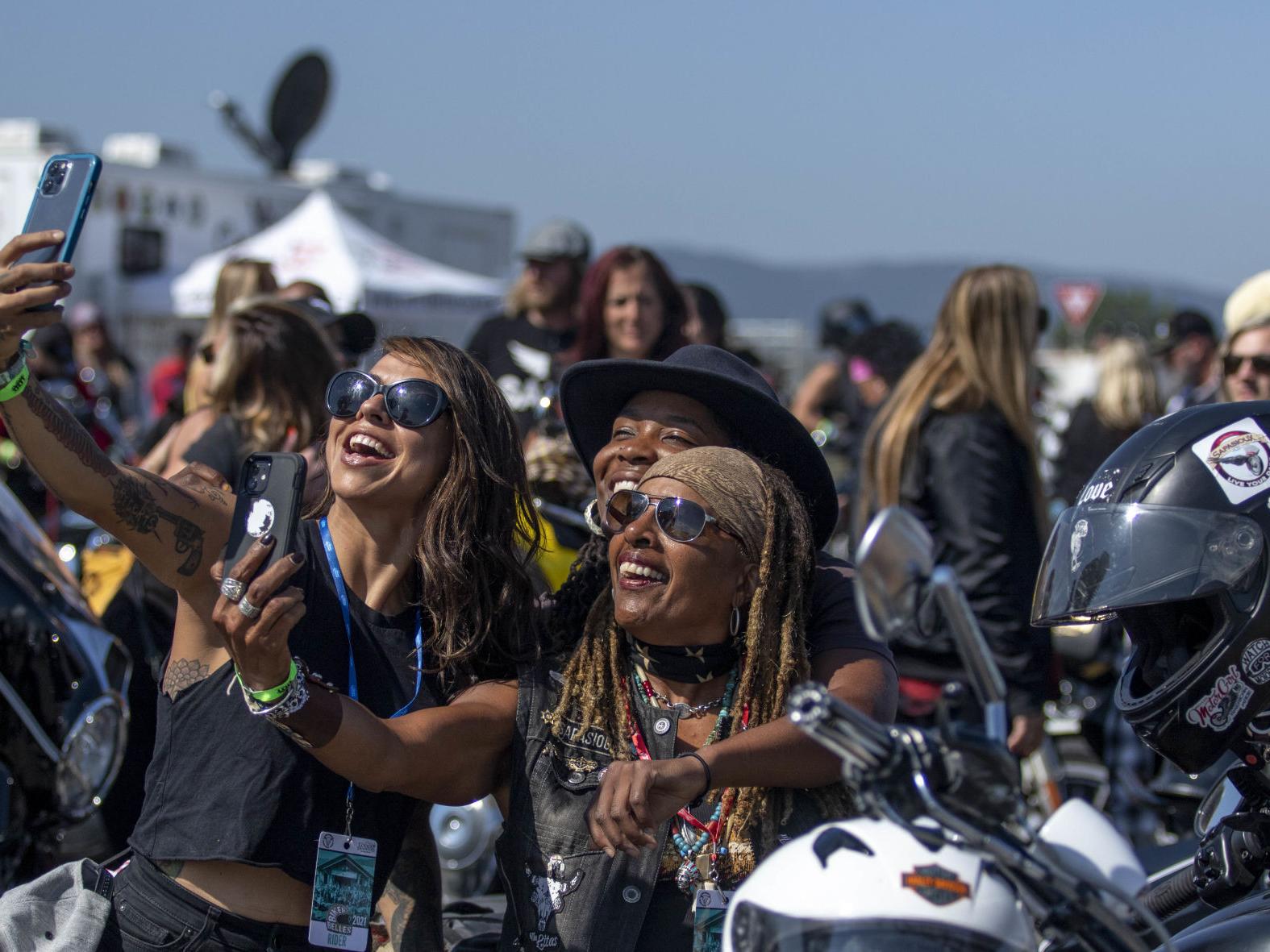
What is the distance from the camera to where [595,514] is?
3.18m

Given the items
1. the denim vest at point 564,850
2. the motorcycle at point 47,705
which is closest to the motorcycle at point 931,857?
the denim vest at point 564,850

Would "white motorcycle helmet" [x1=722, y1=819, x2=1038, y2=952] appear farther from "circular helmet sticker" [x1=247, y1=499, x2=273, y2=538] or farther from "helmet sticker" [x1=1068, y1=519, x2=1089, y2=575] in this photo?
"circular helmet sticker" [x1=247, y1=499, x2=273, y2=538]

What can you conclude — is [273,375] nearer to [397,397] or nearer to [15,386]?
[397,397]

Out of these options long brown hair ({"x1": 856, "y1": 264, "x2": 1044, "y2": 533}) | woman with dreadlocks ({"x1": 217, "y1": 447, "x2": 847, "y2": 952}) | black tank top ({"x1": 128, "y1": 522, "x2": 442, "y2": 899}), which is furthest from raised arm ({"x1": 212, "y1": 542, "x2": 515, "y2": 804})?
long brown hair ({"x1": 856, "y1": 264, "x2": 1044, "y2": 533})

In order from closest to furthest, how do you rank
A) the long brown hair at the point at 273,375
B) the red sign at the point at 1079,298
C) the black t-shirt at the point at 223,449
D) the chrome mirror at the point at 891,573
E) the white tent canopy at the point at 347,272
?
1. the chrome mirror at the point at 891,573
2. the black t-shirt at the point at 223,449
3. the long brown hair at the point at 273,375
4. the white tent canopy at the point at 347,272
5. the red sign at the point at 1079,298

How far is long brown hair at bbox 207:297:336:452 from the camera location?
14.7 feet

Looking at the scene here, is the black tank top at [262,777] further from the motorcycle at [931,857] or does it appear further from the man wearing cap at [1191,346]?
the man wearing cap at [1191,346]

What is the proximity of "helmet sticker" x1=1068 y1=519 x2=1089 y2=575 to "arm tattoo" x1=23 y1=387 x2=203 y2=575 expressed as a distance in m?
1.43

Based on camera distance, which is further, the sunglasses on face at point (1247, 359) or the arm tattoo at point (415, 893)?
the sunglasses on face at point (1247, 359)

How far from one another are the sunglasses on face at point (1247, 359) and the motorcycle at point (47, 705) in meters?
3.30

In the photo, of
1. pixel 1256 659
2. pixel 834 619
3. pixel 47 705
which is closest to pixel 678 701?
pixel 834 619

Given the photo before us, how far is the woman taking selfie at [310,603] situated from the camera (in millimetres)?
2521

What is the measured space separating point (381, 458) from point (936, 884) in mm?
1510

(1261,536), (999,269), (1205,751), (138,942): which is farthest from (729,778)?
(999,269)
